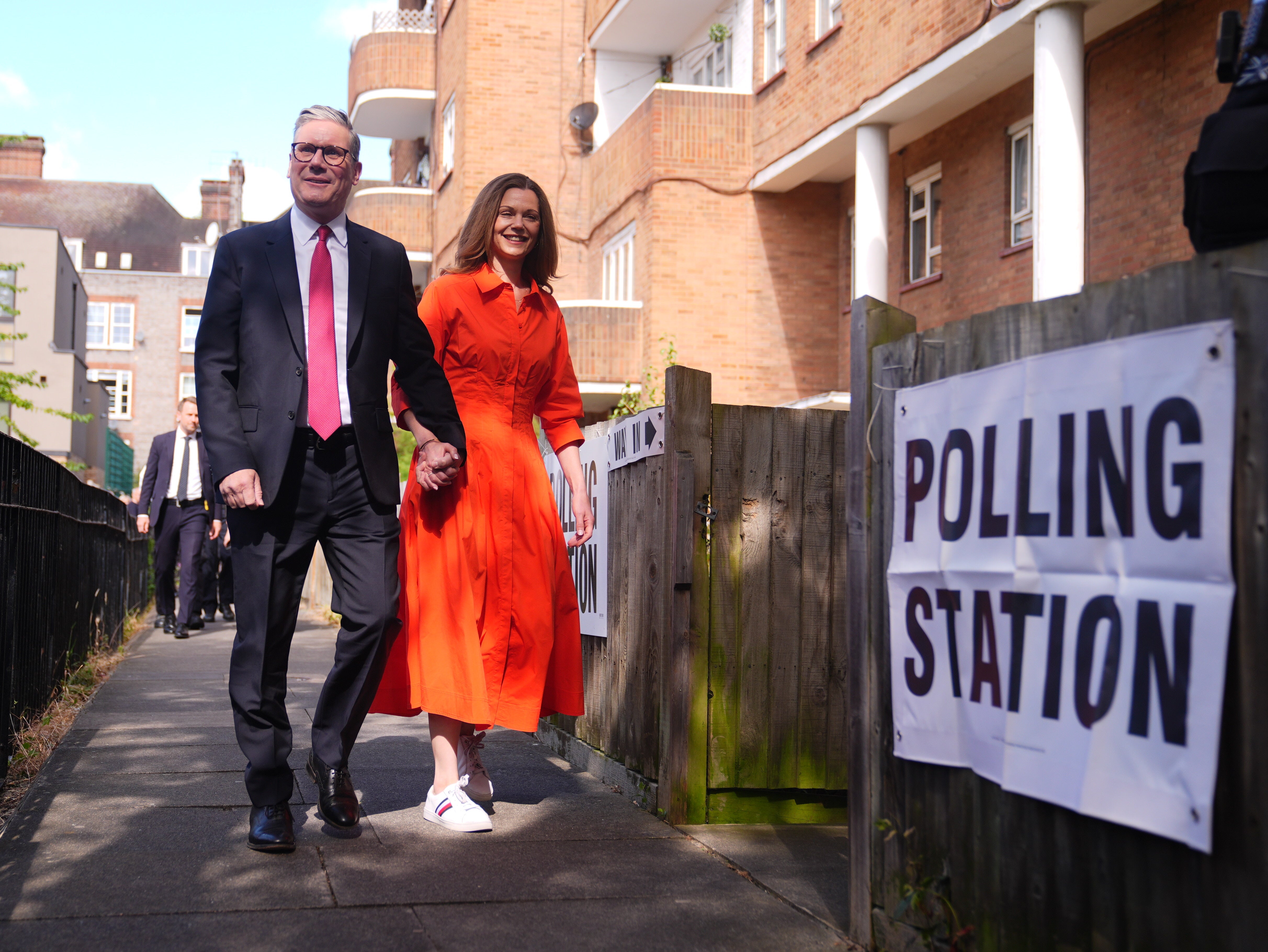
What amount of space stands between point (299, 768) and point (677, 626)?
2.04 meters

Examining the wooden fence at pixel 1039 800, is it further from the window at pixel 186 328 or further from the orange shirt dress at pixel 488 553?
the window at pixel 186 328

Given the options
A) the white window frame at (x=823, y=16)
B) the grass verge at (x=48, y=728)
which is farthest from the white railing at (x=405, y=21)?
the grass verge at (x=48, y=728)

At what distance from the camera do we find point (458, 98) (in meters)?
25.9

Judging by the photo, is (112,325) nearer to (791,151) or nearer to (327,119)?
(791,151)

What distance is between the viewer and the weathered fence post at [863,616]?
348 cm

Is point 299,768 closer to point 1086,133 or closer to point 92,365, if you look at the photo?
point 1086,133

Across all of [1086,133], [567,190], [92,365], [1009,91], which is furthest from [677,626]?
[92,365]

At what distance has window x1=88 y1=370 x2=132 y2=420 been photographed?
235 ft

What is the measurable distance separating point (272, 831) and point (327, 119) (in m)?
2.36

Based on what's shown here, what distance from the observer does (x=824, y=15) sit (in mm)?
17719

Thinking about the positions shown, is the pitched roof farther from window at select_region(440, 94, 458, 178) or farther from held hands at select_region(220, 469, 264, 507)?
held hands at select_region(220, 469, 264, 507)

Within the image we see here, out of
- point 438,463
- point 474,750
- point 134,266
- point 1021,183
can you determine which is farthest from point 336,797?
point 134,266

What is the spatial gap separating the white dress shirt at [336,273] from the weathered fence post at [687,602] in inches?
46.4

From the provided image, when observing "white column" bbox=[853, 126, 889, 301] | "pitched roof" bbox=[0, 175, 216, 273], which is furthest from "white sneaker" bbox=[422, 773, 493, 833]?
"pitched roof" bbox=[0, 175, 216, 273]
